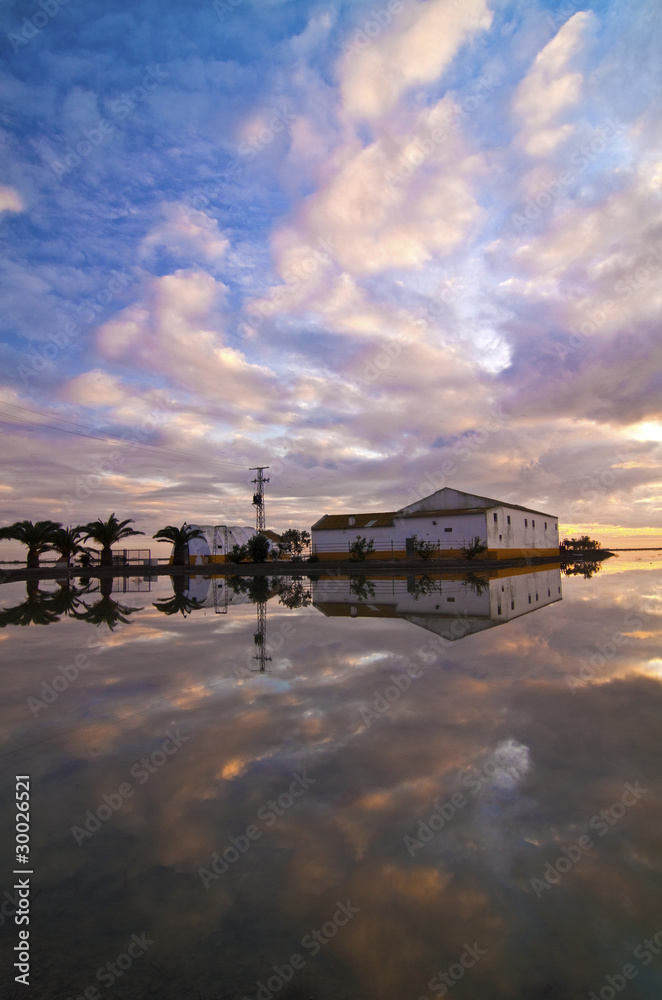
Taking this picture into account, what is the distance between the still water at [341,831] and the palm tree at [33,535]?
34.8 metres

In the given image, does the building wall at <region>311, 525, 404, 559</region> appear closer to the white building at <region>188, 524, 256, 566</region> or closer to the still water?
the white building at <region>188, 524, 256, 566</region>

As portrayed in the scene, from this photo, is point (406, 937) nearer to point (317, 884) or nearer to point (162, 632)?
point (317, 884)

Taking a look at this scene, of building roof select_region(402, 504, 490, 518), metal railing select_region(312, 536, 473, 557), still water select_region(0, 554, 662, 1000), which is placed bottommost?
still water select_region(0, 554, 662, 1000)

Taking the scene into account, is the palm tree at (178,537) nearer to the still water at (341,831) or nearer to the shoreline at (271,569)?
the shoreline at (271,569)

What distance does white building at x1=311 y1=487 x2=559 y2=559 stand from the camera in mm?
43875

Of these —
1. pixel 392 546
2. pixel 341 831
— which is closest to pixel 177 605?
pixel 341 831

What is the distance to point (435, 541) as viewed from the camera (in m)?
45.0

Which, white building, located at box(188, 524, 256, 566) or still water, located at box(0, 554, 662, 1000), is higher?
white building, located at box(188, 524, 256, 566)

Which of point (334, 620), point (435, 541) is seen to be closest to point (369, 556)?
point (435, 541)

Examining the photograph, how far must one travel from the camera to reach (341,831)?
3.12 m

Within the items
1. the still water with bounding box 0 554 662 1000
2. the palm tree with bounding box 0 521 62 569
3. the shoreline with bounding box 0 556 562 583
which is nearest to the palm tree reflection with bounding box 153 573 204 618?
the still water with bounding box 0 554 662 1000

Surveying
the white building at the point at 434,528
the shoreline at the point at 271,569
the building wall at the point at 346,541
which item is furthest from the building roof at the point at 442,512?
the shoreline at the point at 271,569

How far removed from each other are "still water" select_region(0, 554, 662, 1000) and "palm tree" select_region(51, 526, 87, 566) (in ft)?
129

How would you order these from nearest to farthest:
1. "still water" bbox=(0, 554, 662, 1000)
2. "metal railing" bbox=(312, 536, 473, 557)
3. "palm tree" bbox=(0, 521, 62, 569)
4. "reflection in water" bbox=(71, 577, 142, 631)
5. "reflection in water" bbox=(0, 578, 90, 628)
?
1. "still water" bbox=(0, 554, 662, 1000)
2. "reflection in water" bbox=(71, 577, 142, 631)
3. "reflection in water" bbox=(0, 578, 90, 628)
4. "palm tree" bbox=(0, 521, 62, 569)
5. "metal railing" bbox=(312, 536, 473, 557)
